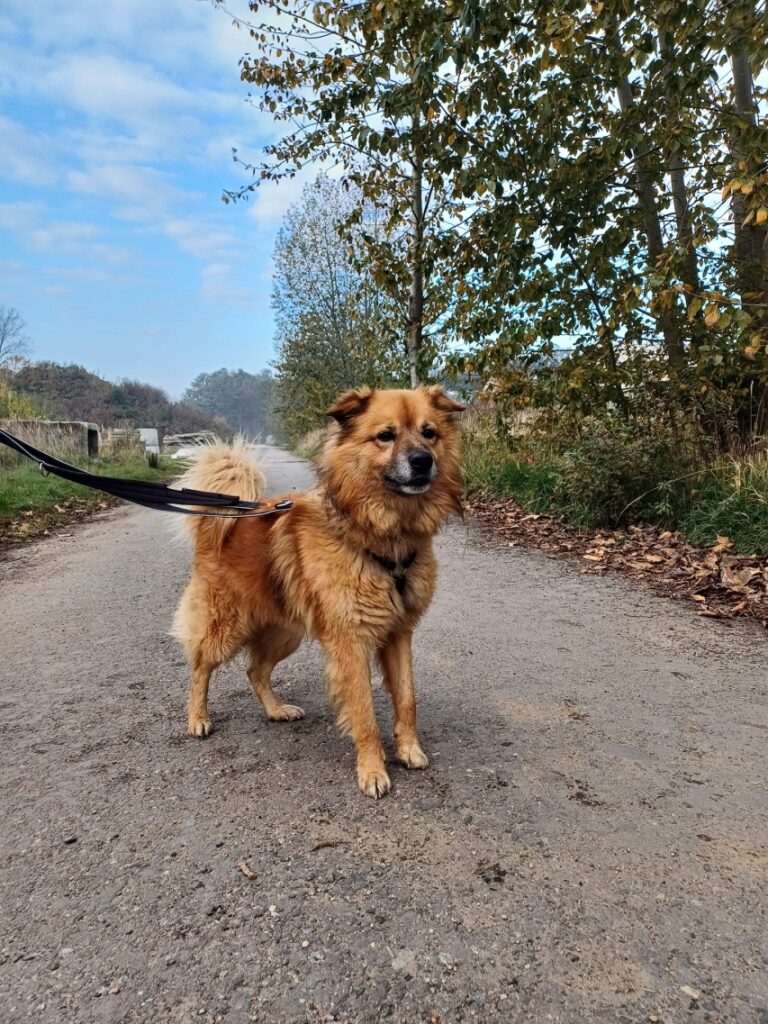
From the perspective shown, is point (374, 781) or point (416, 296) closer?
point (374, 781)

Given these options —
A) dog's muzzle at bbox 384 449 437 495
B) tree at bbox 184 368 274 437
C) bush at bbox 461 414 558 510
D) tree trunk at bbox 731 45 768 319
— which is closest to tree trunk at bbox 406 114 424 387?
bush at bbox 461 414 558 510

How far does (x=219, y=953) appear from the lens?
171cm

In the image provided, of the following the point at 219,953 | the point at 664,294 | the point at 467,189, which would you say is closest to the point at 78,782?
the point at 219,953

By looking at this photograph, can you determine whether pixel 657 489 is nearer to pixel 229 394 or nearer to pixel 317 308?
pixel 317 308

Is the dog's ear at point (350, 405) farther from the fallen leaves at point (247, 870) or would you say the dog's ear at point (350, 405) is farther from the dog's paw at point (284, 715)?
the fallen leaves at point (247, 870)

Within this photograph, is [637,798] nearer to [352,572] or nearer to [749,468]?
[352,572]

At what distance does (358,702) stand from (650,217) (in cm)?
724

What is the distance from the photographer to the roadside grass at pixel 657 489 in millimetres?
6042

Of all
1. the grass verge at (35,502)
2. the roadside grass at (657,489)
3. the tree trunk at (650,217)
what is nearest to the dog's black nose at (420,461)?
the roadside grass at (657,489)

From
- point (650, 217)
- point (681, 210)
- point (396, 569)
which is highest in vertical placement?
point (681, 210)

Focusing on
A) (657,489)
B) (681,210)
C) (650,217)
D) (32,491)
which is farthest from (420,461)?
(32,491)

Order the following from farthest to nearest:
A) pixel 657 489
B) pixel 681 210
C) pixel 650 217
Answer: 1. pixel 681 210
2. pixel 650 217
3. pixel 657 489

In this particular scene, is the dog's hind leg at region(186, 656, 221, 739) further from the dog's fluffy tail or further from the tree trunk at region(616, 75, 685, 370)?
the tree trunk at region(616, 75, 685, 370)

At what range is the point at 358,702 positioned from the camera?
273cm
